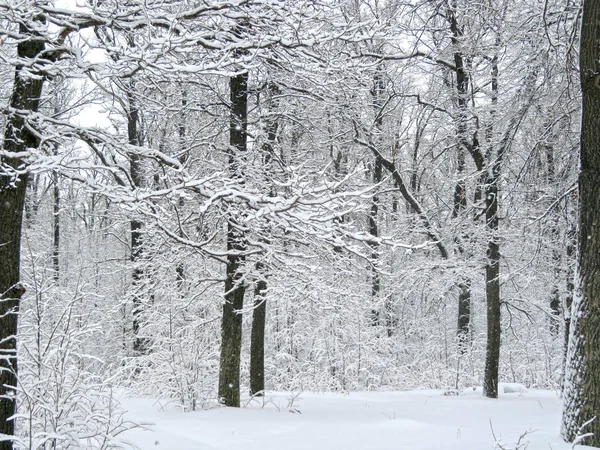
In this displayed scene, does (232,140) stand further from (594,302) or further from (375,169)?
(375,169)

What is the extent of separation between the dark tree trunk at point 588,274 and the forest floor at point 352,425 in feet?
1.25

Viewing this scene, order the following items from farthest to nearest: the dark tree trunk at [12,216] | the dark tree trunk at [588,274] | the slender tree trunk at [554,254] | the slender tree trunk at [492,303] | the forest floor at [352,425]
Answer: the slender tree trunk at [492,303] → the slender tree trunk at [554,254] → the forest floor at [352,425] → the dark tree trunk at [588,274] → the dark tree trunk at [12,216]

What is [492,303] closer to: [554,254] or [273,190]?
[554,254]

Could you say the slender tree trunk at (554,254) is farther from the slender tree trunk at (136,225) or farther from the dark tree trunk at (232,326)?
the slender tree trunk at (136,225)

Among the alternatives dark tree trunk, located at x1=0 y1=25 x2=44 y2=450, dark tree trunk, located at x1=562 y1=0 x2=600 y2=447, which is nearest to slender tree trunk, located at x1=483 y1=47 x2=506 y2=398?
dark tree trunk, located at x1=562 y1=0 x2=600 y2=447

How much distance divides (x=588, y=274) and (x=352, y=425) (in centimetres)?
327

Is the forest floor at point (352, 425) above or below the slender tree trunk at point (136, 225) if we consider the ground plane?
below

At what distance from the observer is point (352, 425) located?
6.44 meters

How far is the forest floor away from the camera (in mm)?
5176

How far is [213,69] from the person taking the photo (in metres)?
4.21

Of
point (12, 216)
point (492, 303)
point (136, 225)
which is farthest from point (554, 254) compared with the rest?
point (12, 216)

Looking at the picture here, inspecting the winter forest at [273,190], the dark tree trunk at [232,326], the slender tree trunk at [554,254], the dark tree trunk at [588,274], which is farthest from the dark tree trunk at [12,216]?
the slender tree trunk at [554,254]

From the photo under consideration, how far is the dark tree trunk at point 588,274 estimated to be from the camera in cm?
486

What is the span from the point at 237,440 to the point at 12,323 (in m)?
2.52
